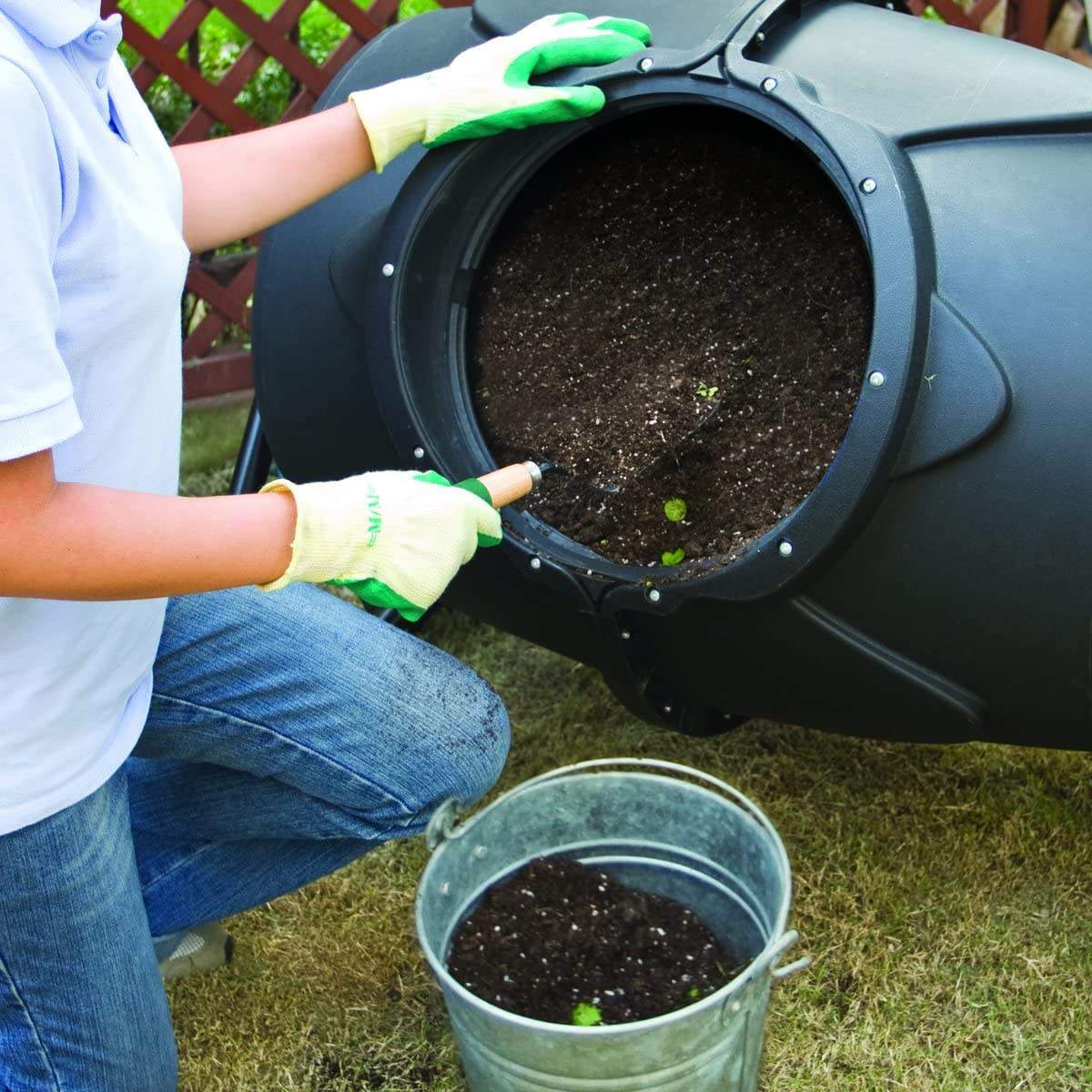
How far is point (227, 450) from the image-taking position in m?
3.03

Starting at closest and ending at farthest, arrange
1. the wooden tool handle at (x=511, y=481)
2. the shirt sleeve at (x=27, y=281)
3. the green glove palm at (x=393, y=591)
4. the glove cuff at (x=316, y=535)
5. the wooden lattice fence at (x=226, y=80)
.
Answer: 1. the shirt sleeve at (x=27, y=281)
2. the glove cuff at (x=316, y=535)
3. the green glove palm at (x=393, y=591)
4. the wooden tool handle at (x=511, y=481)
5. the wooden lattice fence at (x=226, y=80)

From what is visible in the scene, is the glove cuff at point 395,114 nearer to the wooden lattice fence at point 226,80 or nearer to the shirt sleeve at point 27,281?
the shirt sleeve at point 27,281

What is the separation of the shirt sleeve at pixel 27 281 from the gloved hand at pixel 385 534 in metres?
0.25

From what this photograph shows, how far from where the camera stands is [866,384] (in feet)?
4.05

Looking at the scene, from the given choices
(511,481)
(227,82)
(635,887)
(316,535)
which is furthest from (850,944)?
(227,82)

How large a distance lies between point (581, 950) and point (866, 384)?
71 cm

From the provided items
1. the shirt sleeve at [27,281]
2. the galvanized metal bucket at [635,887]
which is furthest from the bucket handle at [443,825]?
the shirt sleeve at [27,281]

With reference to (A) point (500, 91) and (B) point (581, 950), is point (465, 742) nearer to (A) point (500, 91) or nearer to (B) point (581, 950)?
(B) point (581, 950)

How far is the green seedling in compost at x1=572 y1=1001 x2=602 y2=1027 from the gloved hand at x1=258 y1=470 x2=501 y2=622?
1.56 feet

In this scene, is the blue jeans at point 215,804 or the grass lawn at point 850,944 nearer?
the blue jeans at point 215,804

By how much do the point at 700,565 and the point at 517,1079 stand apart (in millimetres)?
541

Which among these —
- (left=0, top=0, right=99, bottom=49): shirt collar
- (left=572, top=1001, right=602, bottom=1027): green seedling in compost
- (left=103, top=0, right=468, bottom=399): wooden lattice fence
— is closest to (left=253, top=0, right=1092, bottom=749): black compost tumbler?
(left=572, top=1001, right=602, bottom=1027): green seedling in compost

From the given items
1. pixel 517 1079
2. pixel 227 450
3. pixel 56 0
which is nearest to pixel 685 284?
pixel 56 0

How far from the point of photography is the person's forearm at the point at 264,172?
1492mm
